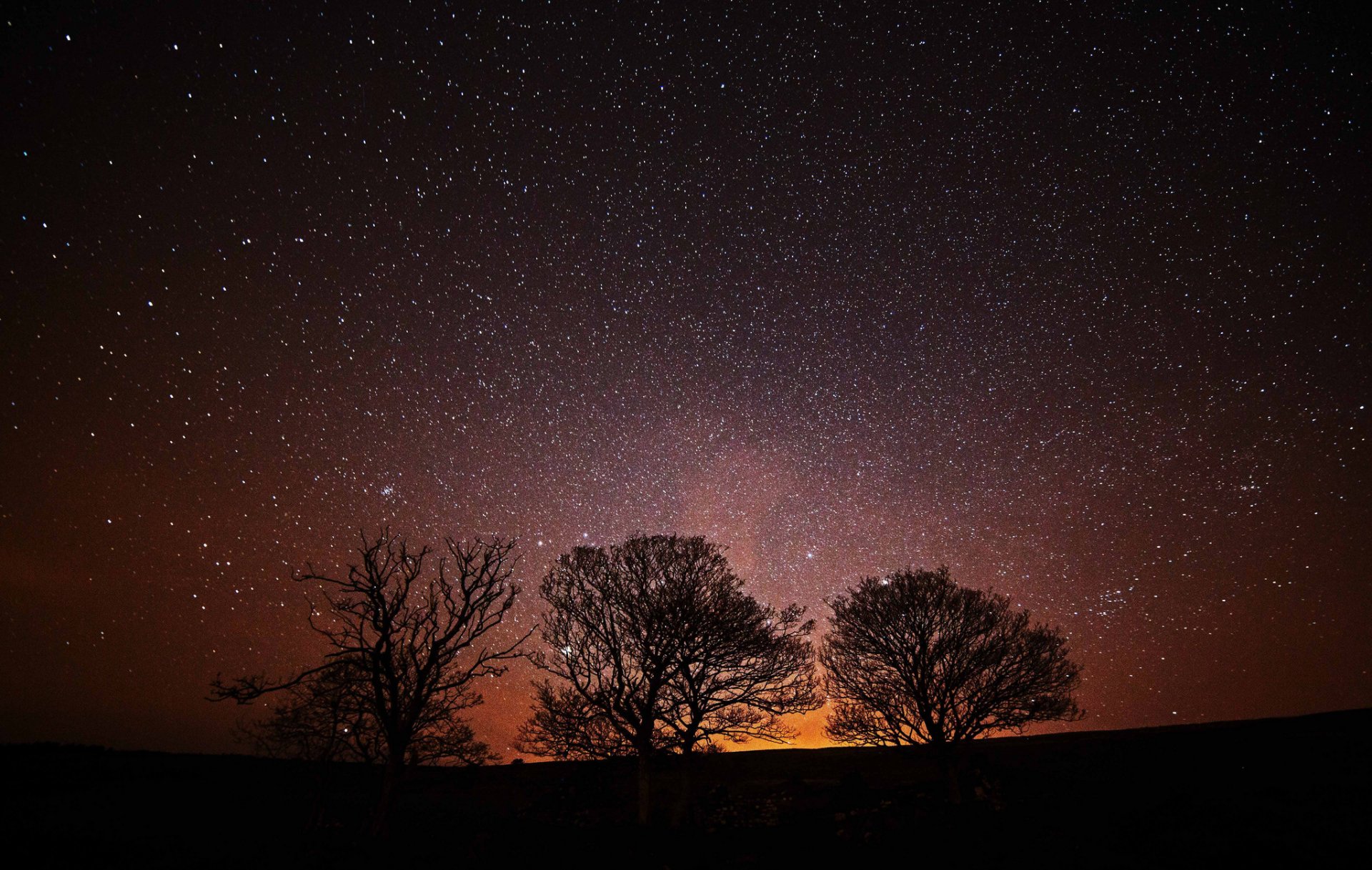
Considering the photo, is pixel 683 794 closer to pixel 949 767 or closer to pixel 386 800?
pixel 949 767

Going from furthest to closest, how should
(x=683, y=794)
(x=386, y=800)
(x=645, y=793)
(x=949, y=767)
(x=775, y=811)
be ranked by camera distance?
(x=775, y=811) < (x=949, y=767) < (x=683, y=794) < (x=645, y=793) < (x=386, y=800)

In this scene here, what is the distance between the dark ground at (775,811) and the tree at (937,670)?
4.34 ft

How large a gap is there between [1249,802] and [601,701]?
14.9 m

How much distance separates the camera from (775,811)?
60.5ft

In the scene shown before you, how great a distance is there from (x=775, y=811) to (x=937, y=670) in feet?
23.4

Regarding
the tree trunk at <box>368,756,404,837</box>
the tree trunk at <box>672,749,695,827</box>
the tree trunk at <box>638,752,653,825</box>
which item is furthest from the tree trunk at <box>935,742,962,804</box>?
the tree trunk at <box>368,756,404,837</box>

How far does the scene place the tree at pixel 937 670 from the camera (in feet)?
58.6

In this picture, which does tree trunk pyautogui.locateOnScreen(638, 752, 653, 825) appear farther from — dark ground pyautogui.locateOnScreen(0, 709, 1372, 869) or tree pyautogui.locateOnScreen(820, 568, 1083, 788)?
tree pyautogui.locateOnScreen(820, 568, 1083, 788)

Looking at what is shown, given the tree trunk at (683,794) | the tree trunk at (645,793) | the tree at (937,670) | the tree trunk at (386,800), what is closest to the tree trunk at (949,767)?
the tree at (937,670)

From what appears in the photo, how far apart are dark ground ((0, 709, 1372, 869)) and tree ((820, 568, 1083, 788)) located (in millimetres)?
1324

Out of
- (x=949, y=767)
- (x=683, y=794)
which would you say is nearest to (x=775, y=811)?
(x=683, y=794)

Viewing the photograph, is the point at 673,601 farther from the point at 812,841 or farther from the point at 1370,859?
the point at 1370,859

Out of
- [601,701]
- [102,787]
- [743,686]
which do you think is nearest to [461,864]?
[601,701]

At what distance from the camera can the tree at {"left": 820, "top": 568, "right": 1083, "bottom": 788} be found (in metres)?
17.9
